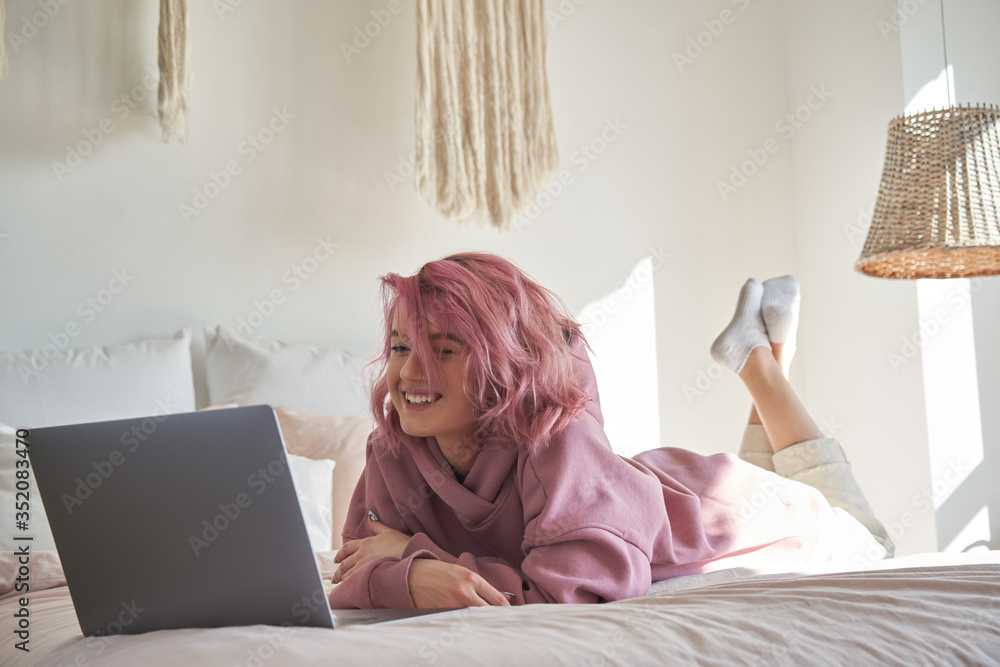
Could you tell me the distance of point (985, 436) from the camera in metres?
2.47

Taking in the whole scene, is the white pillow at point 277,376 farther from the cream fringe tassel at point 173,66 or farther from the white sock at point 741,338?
the white sock at point 741,338

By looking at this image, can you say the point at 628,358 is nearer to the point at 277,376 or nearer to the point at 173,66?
the point at 277,376

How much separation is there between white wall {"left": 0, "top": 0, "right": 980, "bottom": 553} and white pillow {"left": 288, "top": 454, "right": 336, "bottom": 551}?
2.09 ft

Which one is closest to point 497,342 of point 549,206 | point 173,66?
point 173,66

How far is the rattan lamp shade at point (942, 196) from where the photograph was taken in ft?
6.70

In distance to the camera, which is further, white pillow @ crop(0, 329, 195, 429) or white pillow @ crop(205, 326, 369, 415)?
white pillow @ crop(205, 326, 369, 415)

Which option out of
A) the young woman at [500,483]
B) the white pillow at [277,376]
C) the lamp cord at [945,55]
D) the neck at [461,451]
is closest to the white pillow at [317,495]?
the white pillow at [277,376]

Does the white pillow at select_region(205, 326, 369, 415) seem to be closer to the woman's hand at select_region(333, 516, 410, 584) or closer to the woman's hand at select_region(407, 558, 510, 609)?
the woman's hand at select_region(333, 516, 410, 584)

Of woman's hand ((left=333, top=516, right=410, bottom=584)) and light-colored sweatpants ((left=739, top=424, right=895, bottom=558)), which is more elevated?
woman's hand ((left=333, top=516, right=410, bottom=584))

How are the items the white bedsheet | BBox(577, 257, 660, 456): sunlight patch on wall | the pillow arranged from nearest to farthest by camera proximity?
the white bedsheet, the pillow, BBox(577, 257, 660, 456): sunlight patch on wall

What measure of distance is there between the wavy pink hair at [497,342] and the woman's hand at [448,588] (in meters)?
0.20

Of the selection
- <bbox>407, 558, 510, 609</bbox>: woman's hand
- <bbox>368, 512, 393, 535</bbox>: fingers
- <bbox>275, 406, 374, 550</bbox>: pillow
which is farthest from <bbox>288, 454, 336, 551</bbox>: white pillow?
<bbox>407, 558, 510, 609</bbox>: woman's hand

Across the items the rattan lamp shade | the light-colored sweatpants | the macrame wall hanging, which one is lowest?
the light-colored sweatpants

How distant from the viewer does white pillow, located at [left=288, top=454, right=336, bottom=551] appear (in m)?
1.84
